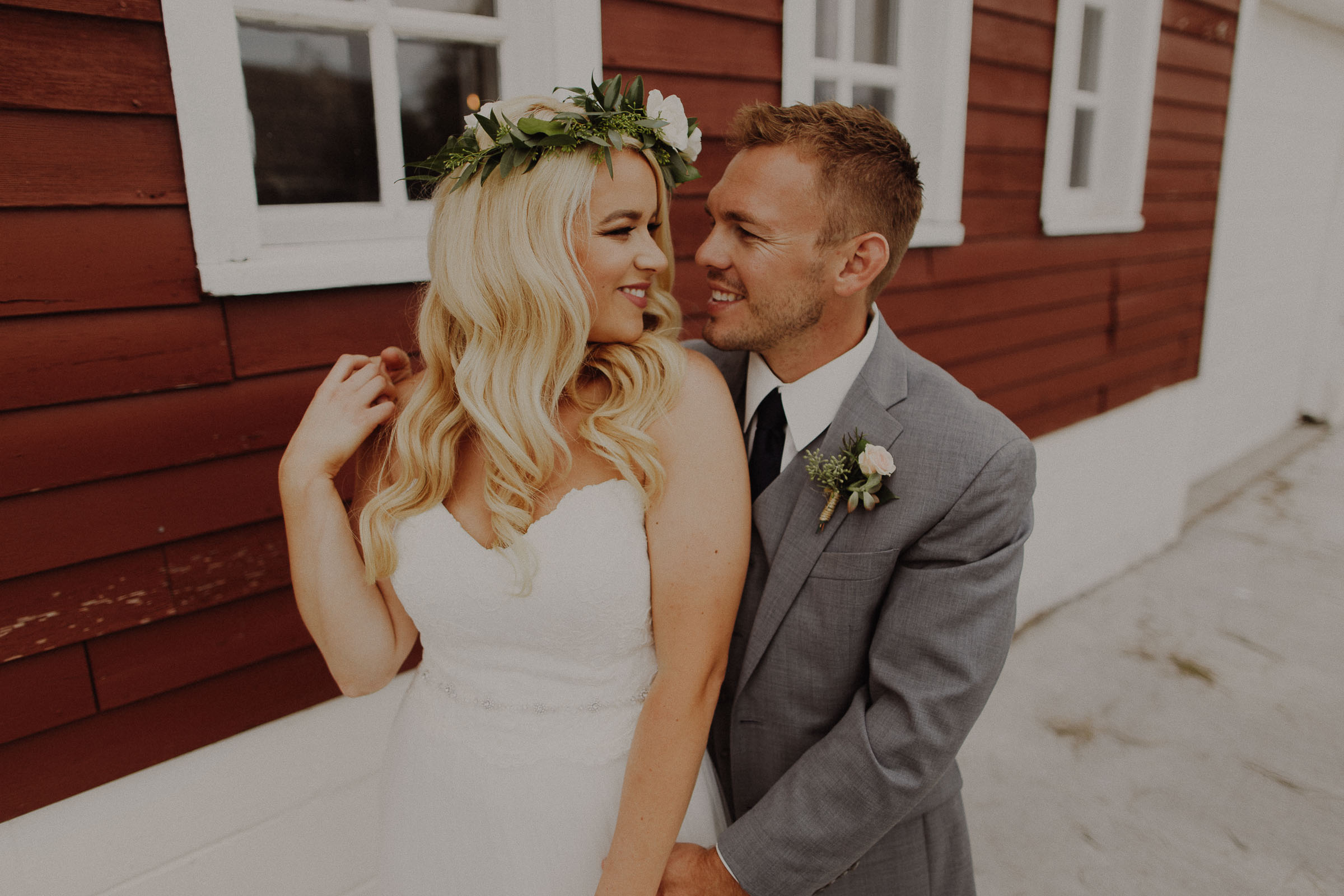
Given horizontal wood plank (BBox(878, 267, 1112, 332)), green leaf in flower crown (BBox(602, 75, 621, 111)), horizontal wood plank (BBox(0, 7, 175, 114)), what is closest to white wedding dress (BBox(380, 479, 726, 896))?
green leaf in flower crown (BBox(602, 75, 621, 111))

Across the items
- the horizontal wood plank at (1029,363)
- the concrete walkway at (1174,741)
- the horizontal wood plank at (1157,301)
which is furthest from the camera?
the horizontal wood plank at (1157,301)

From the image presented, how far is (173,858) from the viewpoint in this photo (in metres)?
2.27

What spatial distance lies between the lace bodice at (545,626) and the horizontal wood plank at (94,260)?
36.3 inches

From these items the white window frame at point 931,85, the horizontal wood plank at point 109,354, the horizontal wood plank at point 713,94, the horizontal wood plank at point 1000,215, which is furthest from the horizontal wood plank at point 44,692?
the horizontal wood plank at point 1000,215

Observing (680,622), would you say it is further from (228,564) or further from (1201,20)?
(1201,20)

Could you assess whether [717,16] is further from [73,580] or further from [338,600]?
[73,580]

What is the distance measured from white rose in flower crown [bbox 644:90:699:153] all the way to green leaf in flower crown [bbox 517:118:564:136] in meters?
0.23

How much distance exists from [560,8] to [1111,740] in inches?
141

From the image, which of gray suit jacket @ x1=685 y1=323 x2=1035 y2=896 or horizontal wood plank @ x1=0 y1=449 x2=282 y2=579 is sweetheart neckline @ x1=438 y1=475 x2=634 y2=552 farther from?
horizontal wood plank @ x1=0 y1=449 x2=282 y2=579

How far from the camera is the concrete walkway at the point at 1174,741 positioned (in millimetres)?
3016

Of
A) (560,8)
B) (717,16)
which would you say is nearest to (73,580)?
(560,8)

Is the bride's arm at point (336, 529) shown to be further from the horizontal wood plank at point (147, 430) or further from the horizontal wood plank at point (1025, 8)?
the horizontal wood plank at point (1025, 8)

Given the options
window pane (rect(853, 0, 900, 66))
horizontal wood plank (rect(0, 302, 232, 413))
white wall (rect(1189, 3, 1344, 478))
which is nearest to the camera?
horizontal wood plank (rect(0, 302, 232, 413))

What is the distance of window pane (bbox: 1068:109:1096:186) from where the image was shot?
5059mm
